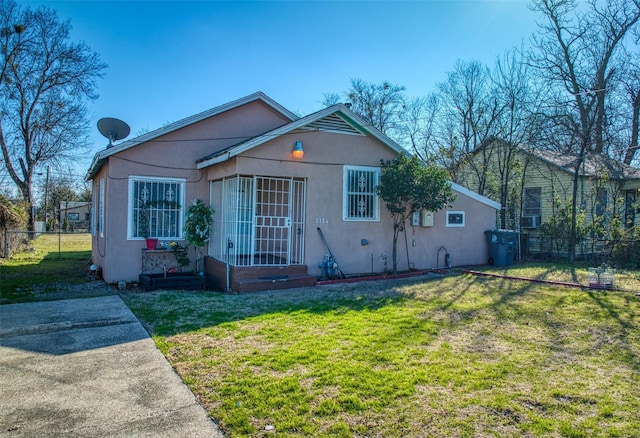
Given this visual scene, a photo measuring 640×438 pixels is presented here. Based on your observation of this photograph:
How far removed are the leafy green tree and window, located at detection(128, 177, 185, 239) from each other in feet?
17.1

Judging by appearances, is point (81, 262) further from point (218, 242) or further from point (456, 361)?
point (456, 361)

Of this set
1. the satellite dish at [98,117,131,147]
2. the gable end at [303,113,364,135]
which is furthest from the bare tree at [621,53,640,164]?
the satellite dish at [98,117,131,147]

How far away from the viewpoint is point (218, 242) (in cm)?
1010

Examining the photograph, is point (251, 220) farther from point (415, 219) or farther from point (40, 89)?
point (40, 89)

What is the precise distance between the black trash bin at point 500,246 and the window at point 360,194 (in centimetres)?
454

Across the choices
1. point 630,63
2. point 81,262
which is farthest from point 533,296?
A: point 81,262

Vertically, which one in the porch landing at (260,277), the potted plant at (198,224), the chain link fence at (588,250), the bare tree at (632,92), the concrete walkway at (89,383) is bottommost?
the concrete walkway at (89,383)

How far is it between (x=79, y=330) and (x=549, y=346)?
6409 millimetres

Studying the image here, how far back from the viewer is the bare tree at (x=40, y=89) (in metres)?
23.0

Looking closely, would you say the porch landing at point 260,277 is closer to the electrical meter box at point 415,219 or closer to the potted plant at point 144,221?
the potted plant at point 144,221

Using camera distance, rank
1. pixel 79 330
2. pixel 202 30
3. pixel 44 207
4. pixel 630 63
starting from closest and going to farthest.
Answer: pixel 79 330
pixel 202 30
pixel 630 63
pixel 44 207

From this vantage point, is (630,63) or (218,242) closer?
(218,242)

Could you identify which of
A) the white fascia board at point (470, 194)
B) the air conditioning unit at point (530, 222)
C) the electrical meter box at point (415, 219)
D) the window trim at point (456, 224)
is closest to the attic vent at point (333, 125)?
the electrical meter box at point (415, 219)

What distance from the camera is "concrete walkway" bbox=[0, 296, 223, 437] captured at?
321 centimetres
